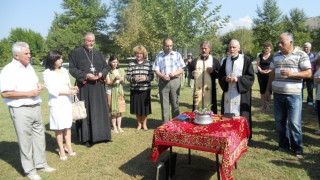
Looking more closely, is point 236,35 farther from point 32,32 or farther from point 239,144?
point 32,32

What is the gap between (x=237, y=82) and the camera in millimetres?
4730

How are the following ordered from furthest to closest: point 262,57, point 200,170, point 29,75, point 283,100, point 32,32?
point 32,32 < point 262,57 < point 283,100 < point 200,170 < point 29,75

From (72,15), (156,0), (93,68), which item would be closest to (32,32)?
(72,15)

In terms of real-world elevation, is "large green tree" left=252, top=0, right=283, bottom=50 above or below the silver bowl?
above

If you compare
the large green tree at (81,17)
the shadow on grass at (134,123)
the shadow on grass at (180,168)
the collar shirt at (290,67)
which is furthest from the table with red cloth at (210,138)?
the large green tree at (81,17)

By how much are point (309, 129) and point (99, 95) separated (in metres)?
5.20

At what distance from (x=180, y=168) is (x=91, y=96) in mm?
2518

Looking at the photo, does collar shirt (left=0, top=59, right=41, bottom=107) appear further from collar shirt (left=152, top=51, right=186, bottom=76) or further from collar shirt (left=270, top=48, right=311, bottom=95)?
collar shirt (left=270, top=48, right=311, bottom=95)

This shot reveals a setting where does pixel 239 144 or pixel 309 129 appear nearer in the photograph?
pixel 239 144

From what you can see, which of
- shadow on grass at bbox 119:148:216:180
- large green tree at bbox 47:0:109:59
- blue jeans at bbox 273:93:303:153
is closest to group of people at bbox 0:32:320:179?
blue jeans at bbox 273:93:303:153

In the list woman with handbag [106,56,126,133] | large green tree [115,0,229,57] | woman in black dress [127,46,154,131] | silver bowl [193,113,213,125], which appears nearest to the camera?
silver bowl [193,113,213,125]

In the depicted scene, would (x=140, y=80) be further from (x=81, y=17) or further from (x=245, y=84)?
(x=81, y=17)

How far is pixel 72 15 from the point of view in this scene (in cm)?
4297

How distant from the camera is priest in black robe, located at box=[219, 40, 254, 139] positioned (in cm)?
468
